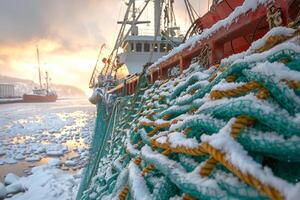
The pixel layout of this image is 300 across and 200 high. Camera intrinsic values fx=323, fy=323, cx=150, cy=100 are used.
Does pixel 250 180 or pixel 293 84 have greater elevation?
pixel 293 84

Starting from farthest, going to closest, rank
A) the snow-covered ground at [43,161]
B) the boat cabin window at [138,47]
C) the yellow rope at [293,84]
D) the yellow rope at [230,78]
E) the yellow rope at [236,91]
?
the boat cabin window at [138,47] < the snow-covered ground at [43,161] < the yellow rope at [230,78] < the yellow rope at [236,91] < the yellow rope at [293,84]

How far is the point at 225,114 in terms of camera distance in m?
0.99

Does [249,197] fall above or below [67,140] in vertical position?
above

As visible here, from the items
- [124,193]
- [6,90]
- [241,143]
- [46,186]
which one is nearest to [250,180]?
[241,143]

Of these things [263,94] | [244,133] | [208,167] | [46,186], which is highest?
[263,94]

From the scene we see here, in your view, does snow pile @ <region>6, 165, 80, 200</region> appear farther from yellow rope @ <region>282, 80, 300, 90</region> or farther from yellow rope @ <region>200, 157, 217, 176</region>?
yellow rope @ <region>282, 80, 300, 90</region>

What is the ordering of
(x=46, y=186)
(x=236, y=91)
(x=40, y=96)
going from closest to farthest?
(x=236, y=91) → (x=46, y=186) → (x=40, y=96)

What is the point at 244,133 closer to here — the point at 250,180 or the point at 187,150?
the point at 250,180

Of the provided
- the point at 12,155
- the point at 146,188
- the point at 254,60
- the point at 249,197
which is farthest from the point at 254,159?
the point at 12,155

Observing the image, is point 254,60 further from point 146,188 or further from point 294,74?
point 146,188

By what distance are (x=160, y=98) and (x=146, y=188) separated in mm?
1230

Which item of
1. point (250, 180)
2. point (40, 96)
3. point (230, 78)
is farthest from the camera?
point (40, 96)

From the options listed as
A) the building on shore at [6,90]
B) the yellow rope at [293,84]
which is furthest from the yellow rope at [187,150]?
the building on shore at [6,90]

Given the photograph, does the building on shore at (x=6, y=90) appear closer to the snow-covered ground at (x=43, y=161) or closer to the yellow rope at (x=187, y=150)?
the snow-covered ground at (x=43, y=161)
